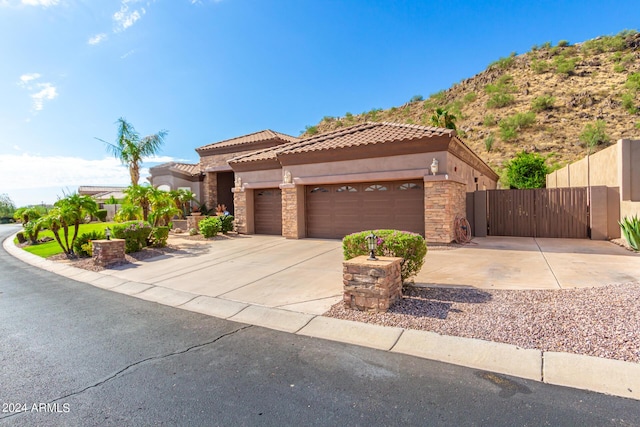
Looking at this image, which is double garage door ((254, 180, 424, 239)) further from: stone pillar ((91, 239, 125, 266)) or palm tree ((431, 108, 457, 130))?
palm tree ((431, 108, 457, 130))

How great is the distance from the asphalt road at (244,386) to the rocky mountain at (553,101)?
34.0m

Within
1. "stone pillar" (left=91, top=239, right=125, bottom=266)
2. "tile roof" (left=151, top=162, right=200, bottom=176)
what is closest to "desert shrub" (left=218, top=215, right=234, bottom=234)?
"stone pillar" (left=91, top=239, right=125, bottom=266)

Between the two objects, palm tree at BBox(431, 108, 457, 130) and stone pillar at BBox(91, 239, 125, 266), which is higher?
palm tree at BBox(431, 108, 457, 130)

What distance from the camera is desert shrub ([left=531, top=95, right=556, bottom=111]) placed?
3831cm

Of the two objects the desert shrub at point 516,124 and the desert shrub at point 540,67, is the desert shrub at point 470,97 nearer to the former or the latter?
the desert shrub at point 540,67

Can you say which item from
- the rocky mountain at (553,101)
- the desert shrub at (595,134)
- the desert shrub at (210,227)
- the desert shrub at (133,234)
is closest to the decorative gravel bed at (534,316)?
the desert shrub at (133,234)

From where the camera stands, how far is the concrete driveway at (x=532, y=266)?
22.3 ft

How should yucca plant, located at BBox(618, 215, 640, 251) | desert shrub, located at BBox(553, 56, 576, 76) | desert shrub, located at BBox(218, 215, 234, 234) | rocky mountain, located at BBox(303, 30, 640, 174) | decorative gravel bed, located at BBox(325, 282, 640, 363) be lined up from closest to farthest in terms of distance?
decorative gravel bed, located at BBox(325, 282, 640, 363), yucca plant, located at BBox(618, 215, 640, 251), desert shrub, located at BBox(218, 215, 234, 234), rocky mountain, located at BBox(303, 30, 640, 174), desert shrub, located at BBox(553, 56, 576, 76)

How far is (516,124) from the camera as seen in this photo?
37469 mm

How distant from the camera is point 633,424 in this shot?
2760mm

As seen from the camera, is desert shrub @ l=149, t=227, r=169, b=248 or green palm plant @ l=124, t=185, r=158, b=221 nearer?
desert shrub @ l=149, t=227, r=169, b=248

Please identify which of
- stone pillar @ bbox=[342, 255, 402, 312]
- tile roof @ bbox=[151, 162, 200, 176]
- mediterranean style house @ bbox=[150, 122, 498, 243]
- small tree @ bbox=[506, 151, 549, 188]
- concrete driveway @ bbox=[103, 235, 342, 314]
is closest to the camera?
stone pillar @ bbox=[342, 255, 402, 312]

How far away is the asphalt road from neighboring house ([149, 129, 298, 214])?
18.2 m

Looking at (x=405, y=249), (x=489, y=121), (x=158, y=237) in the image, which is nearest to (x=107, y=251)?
(x=158, y=237)
